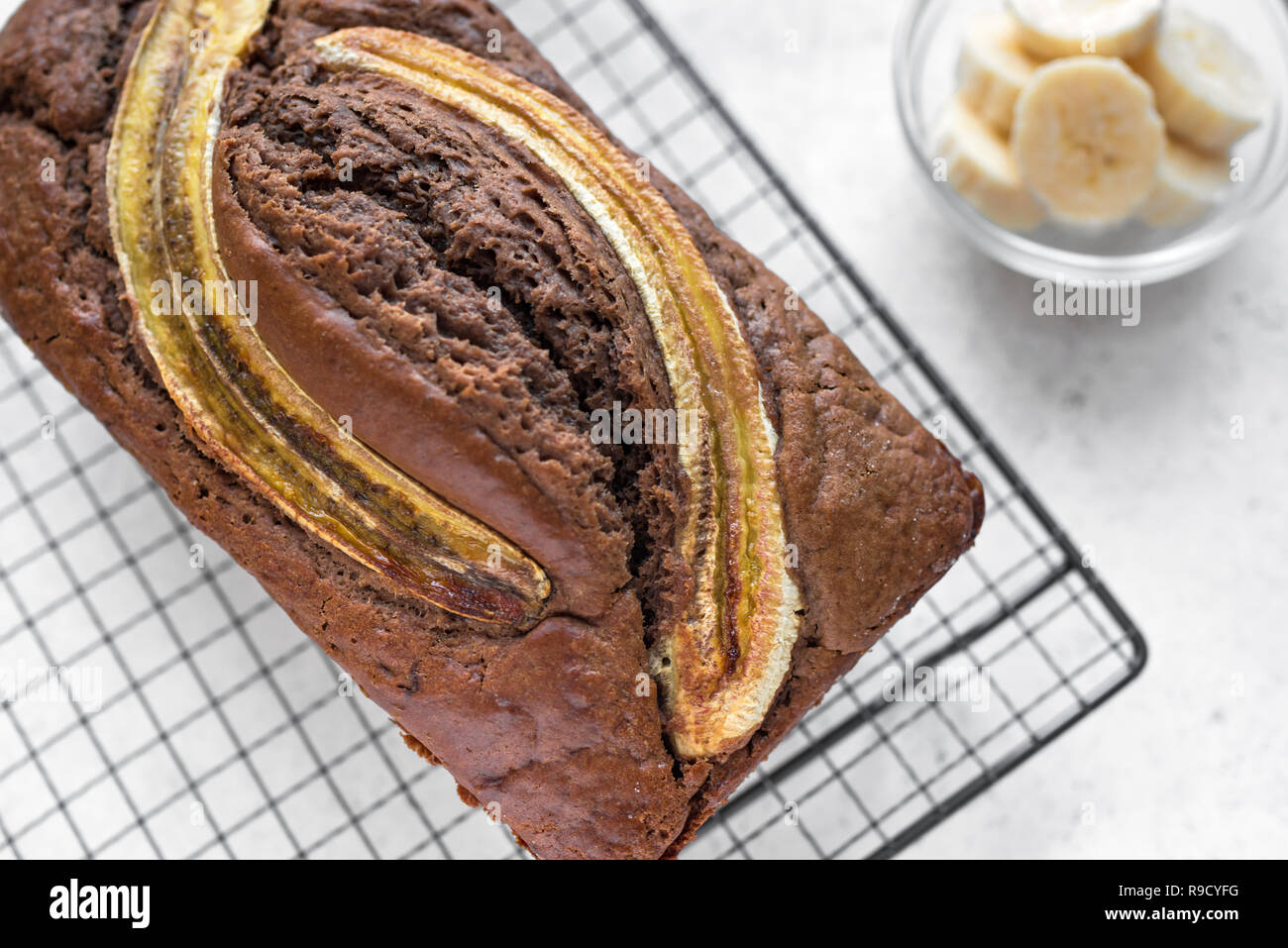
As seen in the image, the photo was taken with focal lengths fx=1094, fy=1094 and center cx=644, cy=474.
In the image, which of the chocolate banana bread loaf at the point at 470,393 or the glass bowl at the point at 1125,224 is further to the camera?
the glass bowl at the point at 1125,224

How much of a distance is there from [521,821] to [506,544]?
0.58 meters

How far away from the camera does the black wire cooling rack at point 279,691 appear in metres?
2.71

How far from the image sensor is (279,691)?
9.12ft

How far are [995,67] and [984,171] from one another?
0.83 feet

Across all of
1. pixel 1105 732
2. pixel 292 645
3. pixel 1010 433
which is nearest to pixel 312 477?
pixel 292 645

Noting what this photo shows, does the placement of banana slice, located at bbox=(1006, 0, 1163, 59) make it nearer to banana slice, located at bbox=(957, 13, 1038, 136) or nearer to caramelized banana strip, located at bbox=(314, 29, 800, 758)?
banana slice, located at bbox=(957, 13, 1038, 136)

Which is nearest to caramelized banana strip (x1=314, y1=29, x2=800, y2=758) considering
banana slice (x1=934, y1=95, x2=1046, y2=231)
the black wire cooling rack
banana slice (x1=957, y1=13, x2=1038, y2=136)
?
the black wire cooling rack

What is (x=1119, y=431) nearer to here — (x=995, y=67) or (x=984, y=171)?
(x=984, y=171)

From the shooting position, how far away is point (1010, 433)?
2.92 m

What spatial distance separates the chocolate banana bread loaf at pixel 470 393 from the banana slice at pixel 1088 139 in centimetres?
88

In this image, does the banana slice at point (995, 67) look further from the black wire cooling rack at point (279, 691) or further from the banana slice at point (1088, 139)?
the black wire cooling rack at point (279, 691)

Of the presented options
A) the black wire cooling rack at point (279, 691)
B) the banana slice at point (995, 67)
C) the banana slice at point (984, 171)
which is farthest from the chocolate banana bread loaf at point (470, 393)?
the banana slice at point (995, 67)

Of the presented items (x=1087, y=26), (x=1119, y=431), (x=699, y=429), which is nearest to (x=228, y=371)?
(x=699, y=429)

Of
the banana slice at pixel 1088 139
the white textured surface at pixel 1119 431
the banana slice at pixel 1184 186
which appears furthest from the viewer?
the white textured surface at pixel 1119 431
